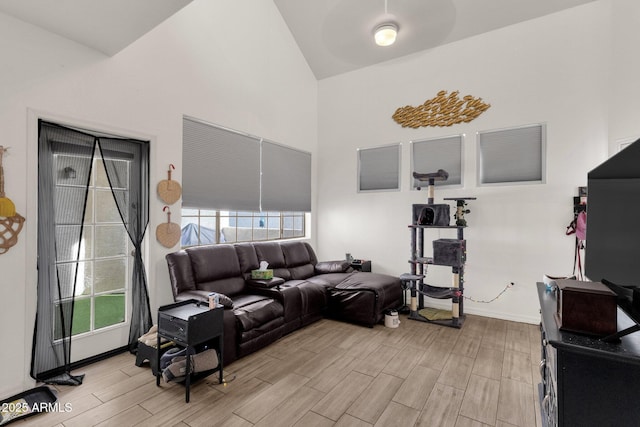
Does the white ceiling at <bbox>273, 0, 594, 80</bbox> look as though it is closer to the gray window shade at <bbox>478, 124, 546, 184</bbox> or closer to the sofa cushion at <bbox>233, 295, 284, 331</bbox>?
the gray window shade at <bbox>478, 124, 546, 184</bbox>

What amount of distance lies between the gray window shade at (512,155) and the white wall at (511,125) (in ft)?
0.30

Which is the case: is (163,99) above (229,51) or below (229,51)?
below

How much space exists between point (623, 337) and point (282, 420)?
72.2 inches

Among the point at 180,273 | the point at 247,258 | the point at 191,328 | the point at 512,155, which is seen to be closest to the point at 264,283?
the point at 247,258

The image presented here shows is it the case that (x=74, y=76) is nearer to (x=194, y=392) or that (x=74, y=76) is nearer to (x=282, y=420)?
(x=194, y=392)

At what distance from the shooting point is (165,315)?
7.72ft

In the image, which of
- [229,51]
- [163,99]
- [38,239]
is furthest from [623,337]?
[229,51]

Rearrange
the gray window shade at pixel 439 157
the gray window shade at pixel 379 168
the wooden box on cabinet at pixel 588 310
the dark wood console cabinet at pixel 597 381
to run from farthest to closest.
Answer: the gray window shade at pixel 379 168 → the gray window shade at pixel 439 157 → the wooden box on cabinet at pixel 588 310 → the dark wood console cabinet at pixel 597 381

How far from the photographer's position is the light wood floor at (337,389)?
200cm

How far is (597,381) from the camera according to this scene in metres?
1.05

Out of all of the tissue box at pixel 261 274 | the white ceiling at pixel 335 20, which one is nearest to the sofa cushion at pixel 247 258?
the tissue box at pixel 261 274

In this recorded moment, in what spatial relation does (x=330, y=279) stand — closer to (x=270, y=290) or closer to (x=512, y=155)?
(x=270, y=290)

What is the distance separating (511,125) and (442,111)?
2.93ft

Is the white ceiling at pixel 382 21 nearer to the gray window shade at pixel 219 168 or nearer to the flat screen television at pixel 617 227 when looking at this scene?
the gray window shade at pixel 219 168
